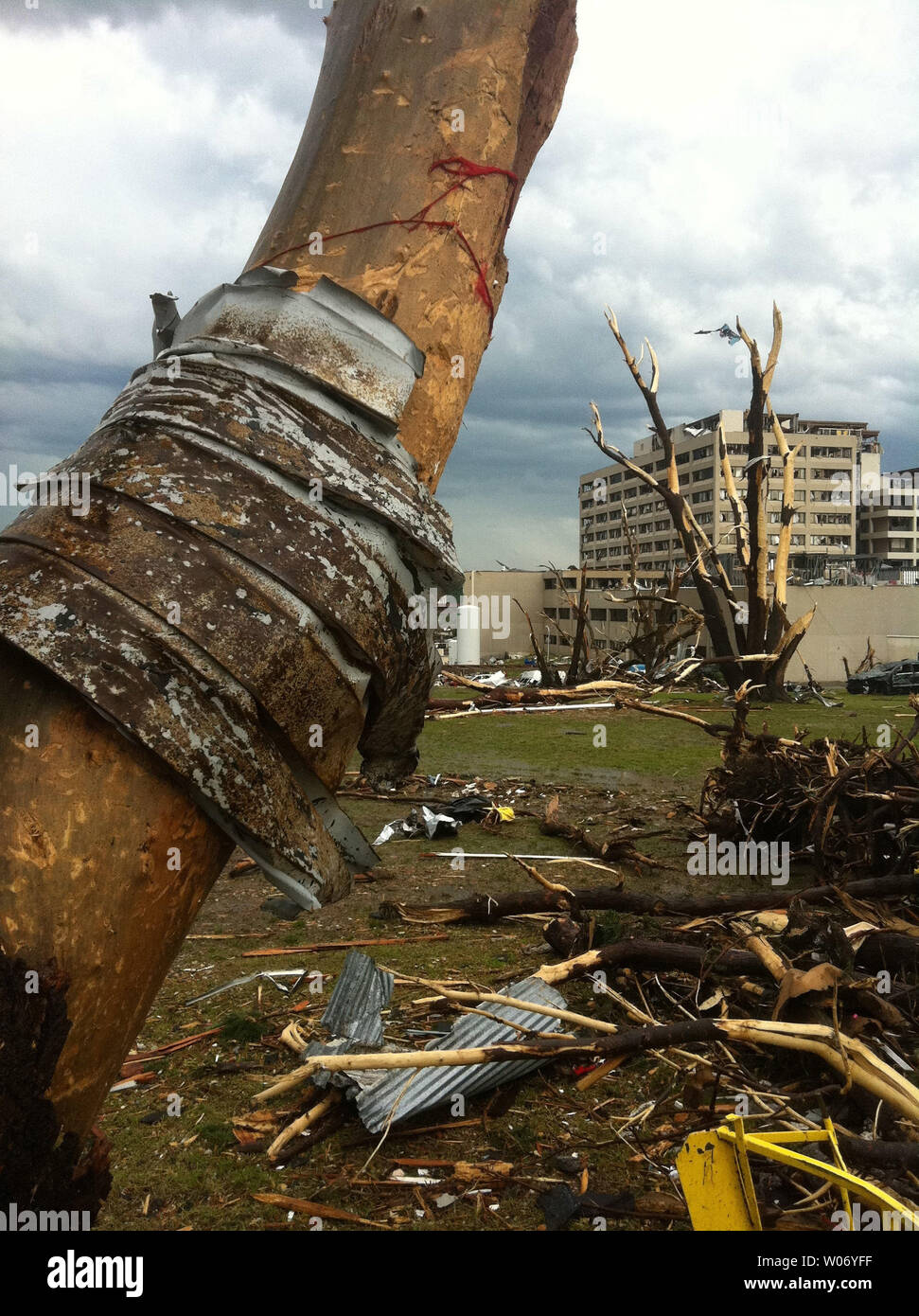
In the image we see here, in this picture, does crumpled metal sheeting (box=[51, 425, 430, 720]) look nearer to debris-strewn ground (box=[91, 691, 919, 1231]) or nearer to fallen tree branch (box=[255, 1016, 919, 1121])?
debris-strewn ground (box=[91, 691, 919, 1231])

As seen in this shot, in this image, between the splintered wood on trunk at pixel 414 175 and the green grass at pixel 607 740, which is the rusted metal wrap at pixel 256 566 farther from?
the green grass at pixel 607 740

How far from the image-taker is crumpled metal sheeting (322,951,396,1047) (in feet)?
10.9

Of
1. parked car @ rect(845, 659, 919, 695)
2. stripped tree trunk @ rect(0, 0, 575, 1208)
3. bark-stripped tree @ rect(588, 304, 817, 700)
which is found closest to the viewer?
stripped tree trunk @ rect(0, 0, 575, 1208)

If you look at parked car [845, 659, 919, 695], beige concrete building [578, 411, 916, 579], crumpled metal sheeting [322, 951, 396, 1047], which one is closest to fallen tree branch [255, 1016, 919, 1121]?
crumpled metal sheeting [322, 951, 396, 1047]

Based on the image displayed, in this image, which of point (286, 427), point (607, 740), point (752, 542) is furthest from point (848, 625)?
point (286, 427)

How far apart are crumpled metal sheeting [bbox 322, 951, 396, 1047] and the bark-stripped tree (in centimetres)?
1313

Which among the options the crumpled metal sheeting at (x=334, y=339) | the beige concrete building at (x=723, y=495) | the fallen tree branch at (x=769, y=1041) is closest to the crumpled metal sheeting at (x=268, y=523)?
the crumpled metal sheeting at (x=334, y=339)

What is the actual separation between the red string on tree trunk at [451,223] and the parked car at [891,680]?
19.3 metres

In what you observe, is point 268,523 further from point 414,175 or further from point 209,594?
point 414,175

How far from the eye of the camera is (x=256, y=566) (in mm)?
604

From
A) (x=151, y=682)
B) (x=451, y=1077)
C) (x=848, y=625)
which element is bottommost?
(x=451, y=1077)

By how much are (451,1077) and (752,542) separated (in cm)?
1502

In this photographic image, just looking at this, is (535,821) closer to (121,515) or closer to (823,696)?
(121,515)

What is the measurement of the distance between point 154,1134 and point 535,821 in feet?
16.0
